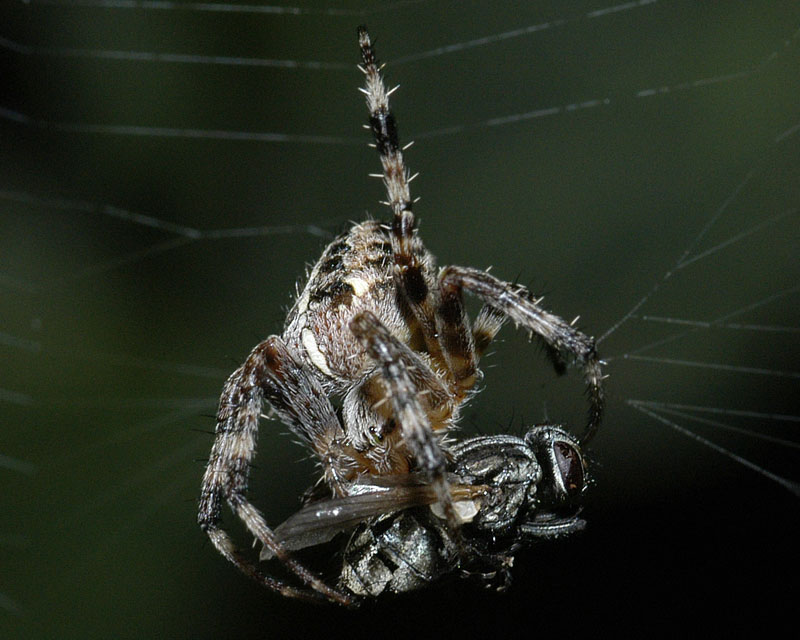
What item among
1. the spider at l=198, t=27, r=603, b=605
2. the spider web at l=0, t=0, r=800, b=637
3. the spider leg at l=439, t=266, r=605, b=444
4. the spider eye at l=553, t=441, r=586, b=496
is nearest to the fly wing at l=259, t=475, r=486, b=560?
the spider at l=198, t=27, r=603, b=605

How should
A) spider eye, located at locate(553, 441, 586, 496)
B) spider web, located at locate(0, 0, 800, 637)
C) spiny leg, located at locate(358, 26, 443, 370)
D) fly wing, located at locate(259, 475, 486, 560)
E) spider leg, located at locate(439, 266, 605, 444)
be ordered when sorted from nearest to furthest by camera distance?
fly wing, located at locate(259, 475, 486, 560), spider eye, located at locate(553, 441, 586, 496), spider leg, located at locate(439, 266, 605, 444), spiny leg, located at locate(358, 26, 443, 370), spider web, located at locate(0, 0, 800, 637)

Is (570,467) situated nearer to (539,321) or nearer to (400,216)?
(539,321)

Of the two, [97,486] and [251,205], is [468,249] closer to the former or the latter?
[251,205]

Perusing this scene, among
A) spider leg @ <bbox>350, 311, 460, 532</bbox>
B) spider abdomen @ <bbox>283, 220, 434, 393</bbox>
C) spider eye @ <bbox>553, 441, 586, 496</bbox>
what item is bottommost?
spider eye @ <bbox>553, 441, 586, 496</bbox>

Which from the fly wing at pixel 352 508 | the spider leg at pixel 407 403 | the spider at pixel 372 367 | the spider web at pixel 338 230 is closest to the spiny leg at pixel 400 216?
the spider at pixel 372 367

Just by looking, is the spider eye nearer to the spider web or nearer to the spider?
the spider

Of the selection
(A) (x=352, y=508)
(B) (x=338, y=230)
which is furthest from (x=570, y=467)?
(B) (x=338, y=230)

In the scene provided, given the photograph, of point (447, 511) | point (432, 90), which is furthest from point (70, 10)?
point (447, 511)

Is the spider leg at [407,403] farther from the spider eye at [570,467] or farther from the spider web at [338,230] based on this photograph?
the spider web at [338,230]
